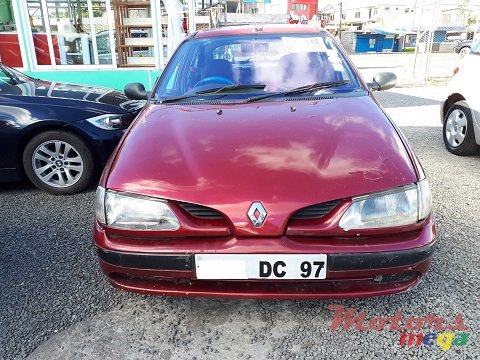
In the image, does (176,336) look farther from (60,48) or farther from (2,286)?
(60,48)

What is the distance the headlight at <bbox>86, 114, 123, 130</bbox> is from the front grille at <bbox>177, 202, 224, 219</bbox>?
228 cm

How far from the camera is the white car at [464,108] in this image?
4520 millimetres

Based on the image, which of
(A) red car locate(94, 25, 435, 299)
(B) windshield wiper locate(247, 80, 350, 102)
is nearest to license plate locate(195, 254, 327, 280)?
(A) red car locate(94, 25, 435, 299)

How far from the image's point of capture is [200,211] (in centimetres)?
182

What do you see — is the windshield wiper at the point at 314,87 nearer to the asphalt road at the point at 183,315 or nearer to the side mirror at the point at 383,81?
the side mirror at the point at 383,81

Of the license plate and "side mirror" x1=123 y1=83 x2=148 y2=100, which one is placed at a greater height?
"side mirror" x1=123 y1=83 x2=148 y2=100

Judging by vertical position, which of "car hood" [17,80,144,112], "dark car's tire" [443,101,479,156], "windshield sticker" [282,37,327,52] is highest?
"windshield sticker" [282,37,327,52]

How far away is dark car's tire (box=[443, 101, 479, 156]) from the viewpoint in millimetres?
4652

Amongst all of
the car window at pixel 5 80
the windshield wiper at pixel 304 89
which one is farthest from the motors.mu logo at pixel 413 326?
the car window at pixel 5 80

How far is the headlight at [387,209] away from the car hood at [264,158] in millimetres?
40

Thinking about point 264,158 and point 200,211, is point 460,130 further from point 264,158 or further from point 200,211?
point 200,211

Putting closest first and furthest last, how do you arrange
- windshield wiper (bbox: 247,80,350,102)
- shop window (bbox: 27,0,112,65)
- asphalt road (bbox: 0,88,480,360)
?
1. asphalt road (bbox: 0,88,480,360)
2. windshield wiper (bbox: 247,80,350,102)
3. shop window (bbox: 27,0,112,65)

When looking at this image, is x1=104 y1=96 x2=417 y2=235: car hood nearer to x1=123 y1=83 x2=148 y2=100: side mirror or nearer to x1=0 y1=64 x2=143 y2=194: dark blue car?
x1=123 y1=83 x2=148 y2=100: side mirror

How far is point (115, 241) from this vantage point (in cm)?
191
